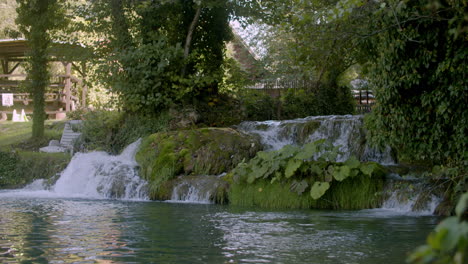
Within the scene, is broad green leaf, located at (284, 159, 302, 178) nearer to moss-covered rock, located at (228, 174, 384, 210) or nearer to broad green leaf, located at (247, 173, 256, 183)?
moss-covered rock, located at (228, 174, 384, 210)

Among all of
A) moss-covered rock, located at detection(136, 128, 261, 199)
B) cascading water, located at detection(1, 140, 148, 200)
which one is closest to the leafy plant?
moss-covered rock, located at detection(136, 128, 261, 199)

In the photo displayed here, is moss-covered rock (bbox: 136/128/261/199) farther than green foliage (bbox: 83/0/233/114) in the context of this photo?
No

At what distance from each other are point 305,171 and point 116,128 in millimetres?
8277

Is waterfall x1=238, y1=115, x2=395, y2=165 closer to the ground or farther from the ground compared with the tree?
closer to the ground

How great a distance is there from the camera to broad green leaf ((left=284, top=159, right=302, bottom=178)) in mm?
9914

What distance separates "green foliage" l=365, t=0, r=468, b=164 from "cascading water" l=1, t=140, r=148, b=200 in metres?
6.09

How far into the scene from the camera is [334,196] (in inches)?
387

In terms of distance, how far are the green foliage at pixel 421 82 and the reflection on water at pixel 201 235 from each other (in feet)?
4.37

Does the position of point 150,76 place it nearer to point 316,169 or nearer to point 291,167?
point 291,167

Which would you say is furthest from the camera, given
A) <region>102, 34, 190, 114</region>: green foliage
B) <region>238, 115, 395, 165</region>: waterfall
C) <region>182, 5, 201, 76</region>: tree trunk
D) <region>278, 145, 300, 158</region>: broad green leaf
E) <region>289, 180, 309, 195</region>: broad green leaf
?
<region>182, 5, 201, 76</region>: tree trunk

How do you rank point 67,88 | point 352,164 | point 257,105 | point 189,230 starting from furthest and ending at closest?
1. point 67,88
2. point 257,105
3. point 352,164
4. point 189,230

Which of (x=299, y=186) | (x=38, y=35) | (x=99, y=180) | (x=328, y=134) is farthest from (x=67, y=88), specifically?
(x=299, y=186)

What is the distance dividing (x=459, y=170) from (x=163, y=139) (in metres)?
7.71

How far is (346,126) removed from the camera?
1357 centimetres
